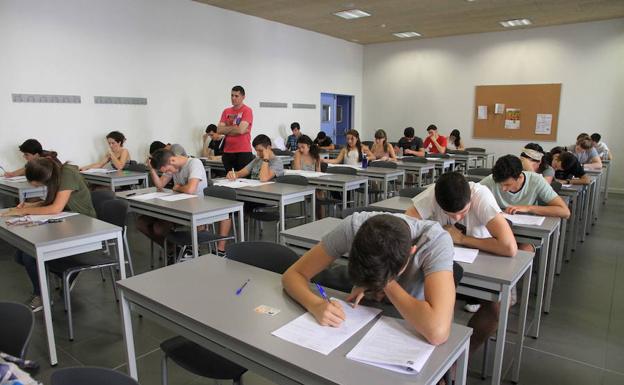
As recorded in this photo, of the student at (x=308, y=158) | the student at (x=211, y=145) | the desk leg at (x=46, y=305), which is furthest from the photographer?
the student at (x=211, y=145)

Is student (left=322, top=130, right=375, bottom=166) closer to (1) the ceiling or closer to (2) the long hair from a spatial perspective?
(1) the ceiling

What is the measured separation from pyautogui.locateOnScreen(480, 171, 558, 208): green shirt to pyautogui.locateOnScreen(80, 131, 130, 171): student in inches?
193

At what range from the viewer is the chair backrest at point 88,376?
3.27 ft

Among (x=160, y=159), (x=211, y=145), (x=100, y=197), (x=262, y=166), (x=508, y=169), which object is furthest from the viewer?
(x=211, y=145)

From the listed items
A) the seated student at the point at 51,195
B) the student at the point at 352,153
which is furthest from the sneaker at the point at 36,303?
the student at the point at 352,153

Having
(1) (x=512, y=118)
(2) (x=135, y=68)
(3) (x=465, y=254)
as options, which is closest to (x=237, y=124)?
(2) (x=135, y=68)

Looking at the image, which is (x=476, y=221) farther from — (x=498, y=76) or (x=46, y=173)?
(x=498, y=76)

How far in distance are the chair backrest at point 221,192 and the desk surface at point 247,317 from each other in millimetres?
1697

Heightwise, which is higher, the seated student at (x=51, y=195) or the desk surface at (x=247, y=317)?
the seated student at (x=51, y=195)

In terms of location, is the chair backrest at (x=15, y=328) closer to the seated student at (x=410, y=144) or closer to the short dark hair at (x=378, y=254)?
the short dark hair at (x=378, y=254)

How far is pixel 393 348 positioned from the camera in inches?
49.4

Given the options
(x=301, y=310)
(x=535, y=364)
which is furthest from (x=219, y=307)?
(x=535, y=364)

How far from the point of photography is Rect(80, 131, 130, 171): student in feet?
19.4

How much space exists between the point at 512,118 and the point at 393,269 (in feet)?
31.9
